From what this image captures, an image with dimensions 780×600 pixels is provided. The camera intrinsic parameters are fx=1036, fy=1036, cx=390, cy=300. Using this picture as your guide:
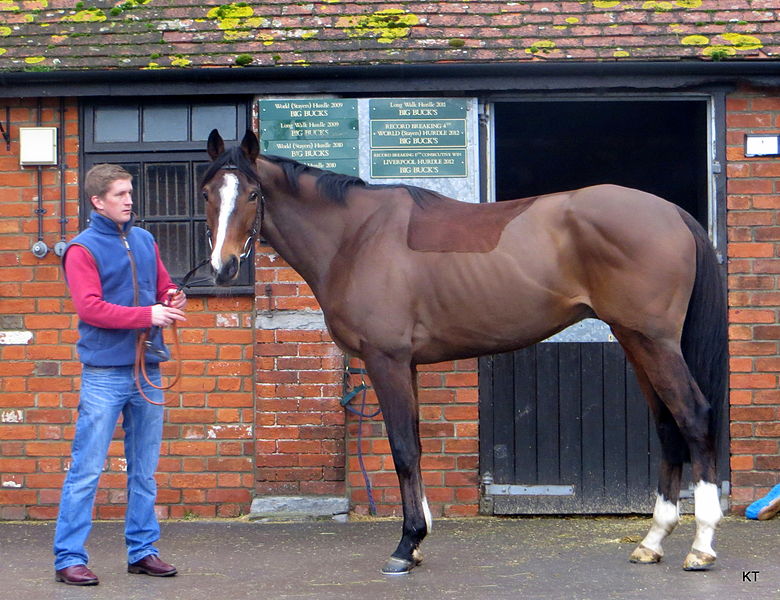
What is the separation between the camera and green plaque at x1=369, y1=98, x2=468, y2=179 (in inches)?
270

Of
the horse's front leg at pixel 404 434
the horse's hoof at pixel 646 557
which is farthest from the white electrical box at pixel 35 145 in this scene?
the horse's hoof at pixel 646 557

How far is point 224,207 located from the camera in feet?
17.5

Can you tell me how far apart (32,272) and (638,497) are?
14.3 feet

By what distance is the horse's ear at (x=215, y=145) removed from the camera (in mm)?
5512

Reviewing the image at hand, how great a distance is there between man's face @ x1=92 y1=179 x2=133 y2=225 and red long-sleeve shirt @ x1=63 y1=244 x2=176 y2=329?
233mm

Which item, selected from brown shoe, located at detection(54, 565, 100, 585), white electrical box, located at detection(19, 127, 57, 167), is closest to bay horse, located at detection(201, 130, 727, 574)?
brown shoe, located at detection(54, 565, 100, 585)

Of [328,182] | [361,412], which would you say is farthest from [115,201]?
[361,412]

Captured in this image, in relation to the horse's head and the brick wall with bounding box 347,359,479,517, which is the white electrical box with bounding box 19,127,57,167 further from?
the brick wall with bounding box 347,359,479,517

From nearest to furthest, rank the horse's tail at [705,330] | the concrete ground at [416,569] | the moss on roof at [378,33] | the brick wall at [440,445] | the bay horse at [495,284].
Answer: the concrete ground at [416,569]
the bay horse at [495,284]
the horse's tail at [705,330]
the moss on roof at [378,33]
the brick wall at [440,445]

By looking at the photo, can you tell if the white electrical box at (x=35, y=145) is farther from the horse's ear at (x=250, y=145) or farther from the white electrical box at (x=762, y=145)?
the white electrical box at (x=762, y=145)

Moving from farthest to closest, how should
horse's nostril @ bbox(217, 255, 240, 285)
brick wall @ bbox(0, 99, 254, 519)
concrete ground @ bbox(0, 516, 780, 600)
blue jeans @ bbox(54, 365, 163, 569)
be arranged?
1. brick wall @ bbox(0, 99, 254, 519)
2. horse's nostril @ bbox(217, 255, 240, 285)
3. blue jeans @ bbox(54, 365, 163, 569)
4. concrete ground @ bbox(0, 516, 780, 600)

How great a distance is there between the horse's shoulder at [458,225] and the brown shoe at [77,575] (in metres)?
2.37

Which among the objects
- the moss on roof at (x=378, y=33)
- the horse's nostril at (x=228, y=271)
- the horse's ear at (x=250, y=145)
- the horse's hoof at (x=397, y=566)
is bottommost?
the horse's hoof at (x=397, y=566)

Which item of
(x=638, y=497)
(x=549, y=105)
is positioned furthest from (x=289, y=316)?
(x=549, y=105)
